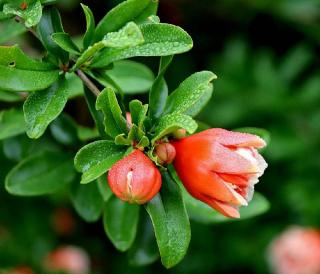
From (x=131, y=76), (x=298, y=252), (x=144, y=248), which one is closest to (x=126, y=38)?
(x=131, y=76)

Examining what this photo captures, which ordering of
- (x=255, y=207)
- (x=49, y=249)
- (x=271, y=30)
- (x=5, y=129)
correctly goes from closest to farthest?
1. (x=5, y=129)
2. (x=255, y=207)
3. (x=49, y=249)
4. (x=271, y=30)

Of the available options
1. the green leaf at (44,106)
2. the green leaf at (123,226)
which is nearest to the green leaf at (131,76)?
the green leaf at (123,226)

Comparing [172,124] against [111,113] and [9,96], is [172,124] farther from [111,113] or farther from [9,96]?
[9,96]

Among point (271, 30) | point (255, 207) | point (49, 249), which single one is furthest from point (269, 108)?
point (255, 207)

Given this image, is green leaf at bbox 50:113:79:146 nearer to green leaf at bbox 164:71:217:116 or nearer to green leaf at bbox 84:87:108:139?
green leaf at bbox 84:87:108:139

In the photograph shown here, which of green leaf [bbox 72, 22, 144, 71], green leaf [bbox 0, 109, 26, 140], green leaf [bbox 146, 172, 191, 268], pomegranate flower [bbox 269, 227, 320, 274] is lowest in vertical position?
pomegranate flower [bbox 269, 227, 320, 274]

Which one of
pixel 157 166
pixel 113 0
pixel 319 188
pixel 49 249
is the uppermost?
pixel 157 166

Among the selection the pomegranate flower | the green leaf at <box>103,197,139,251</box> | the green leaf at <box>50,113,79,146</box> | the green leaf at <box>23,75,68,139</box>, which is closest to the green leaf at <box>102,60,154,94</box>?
the green leaf at <box>50,113,79,146</box>

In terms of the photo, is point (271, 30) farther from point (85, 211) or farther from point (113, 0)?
point (85, 211)
